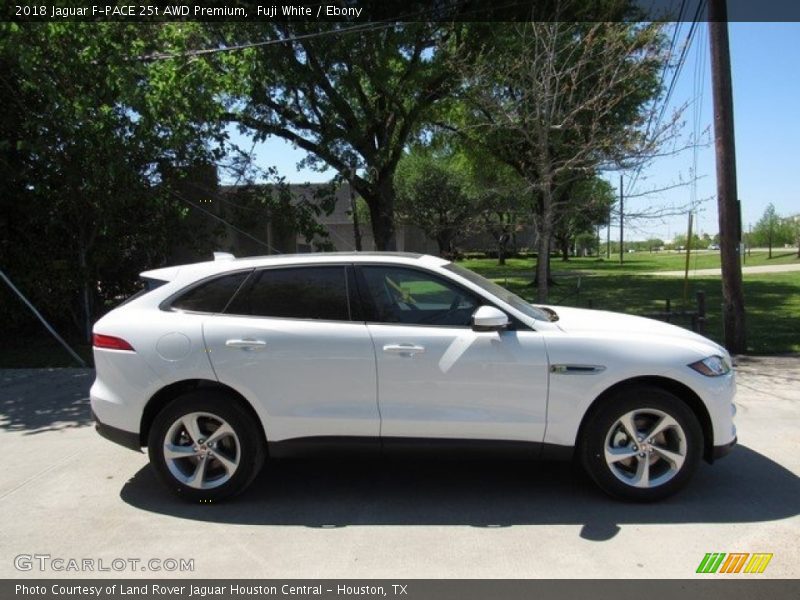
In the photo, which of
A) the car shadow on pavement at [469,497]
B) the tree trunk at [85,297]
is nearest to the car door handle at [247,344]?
the car shadow on pavement at [469,497]

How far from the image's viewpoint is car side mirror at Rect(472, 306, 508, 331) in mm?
4297

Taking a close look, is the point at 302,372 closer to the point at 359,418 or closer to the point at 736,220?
the point at 359,418

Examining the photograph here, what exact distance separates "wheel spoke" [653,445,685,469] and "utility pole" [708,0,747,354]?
6.57 meters

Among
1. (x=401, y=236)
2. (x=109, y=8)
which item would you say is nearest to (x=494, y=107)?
(x=109, y=8)

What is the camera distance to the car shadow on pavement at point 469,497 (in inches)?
167

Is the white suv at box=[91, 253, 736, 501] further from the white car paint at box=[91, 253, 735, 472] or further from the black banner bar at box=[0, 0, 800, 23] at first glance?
the black banner bar at box=[0, 0, 800, 23]

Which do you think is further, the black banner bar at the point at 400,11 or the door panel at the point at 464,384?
the black banner bar at the point at 400,11

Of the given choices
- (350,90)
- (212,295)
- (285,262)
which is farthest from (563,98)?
(212,295)

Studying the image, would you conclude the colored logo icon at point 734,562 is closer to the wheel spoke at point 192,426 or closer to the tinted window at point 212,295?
the wheel spoke at point 192,426

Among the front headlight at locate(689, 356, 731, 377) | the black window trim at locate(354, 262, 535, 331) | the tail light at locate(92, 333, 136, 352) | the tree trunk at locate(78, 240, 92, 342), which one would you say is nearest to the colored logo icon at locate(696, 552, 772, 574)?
the front headlight at locate(689, 356, 731, 377)

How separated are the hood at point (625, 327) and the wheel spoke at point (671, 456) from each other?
72cm

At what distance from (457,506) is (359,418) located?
88cm

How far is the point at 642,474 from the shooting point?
4395mm

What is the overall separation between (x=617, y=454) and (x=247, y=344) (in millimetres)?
2539
